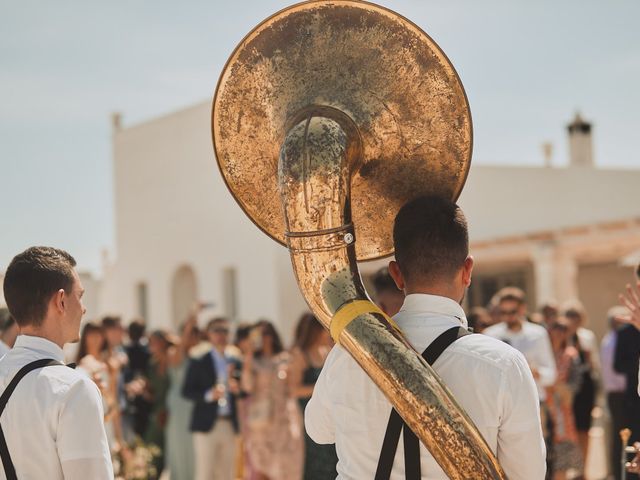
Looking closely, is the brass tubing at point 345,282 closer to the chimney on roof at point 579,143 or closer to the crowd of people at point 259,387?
the crowd of people at point 259,387

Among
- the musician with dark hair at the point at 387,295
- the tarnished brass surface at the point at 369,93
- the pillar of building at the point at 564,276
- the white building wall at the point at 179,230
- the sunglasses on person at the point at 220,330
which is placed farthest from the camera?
the white building wall at the point at 179,230

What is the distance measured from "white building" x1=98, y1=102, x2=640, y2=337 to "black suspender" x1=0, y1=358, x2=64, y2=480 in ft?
56.2

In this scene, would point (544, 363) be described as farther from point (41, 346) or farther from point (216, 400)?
point (41, 346)

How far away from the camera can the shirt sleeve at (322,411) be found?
2.56 meters

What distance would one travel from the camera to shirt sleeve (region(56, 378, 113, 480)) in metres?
2.62

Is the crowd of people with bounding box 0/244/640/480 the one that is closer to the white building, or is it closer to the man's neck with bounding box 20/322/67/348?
the man's neck with bounding box 20/322/67/348

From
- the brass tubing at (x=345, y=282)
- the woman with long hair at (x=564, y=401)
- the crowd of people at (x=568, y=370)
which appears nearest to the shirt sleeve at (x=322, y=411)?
the brass tubing at (x=345, y=282)

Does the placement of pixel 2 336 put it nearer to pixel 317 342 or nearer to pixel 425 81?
pixel 317 342

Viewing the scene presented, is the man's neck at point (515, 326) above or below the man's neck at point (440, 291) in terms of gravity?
below

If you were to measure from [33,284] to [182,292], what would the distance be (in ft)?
88.7

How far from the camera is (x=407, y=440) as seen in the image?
7.75 feet

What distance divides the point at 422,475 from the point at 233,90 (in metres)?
1.34

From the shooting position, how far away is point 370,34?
2824mm

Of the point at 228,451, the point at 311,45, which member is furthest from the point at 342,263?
the point at 228,451
